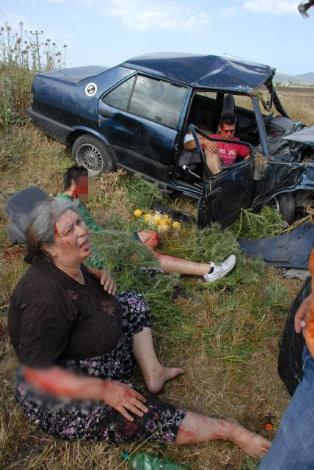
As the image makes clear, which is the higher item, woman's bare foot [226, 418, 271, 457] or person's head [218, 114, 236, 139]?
person's head [218, 114, 236, 139]

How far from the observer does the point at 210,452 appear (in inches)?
97.9

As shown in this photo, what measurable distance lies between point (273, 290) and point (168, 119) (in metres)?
2.23

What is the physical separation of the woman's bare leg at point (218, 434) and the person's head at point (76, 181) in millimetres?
1959

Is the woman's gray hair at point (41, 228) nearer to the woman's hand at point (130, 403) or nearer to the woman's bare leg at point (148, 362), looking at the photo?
the woman's hand at point (130, 403)

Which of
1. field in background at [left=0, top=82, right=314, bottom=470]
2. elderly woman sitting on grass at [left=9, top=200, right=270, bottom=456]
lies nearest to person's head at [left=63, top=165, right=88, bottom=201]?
field in background at [left=0, top=82, right=314, bottom=470]

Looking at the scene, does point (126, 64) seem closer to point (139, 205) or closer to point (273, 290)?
point (139, 205)

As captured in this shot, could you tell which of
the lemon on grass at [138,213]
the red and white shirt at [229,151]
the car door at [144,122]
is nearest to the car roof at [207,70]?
the car door at [144,122]

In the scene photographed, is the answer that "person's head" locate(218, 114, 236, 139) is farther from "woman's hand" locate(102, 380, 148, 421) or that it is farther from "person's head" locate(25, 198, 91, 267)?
"woman's hand" locate(102, 380, 148, 421)

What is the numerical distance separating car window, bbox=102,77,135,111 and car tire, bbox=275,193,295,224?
2.02 metres

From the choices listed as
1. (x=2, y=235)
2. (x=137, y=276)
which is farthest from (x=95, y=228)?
(x=2, y=235)

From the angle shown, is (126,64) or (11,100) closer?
(126,64)

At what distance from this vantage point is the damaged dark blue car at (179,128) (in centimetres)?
465

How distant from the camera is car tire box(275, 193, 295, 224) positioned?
15.9 feet

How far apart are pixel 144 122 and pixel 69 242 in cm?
317
